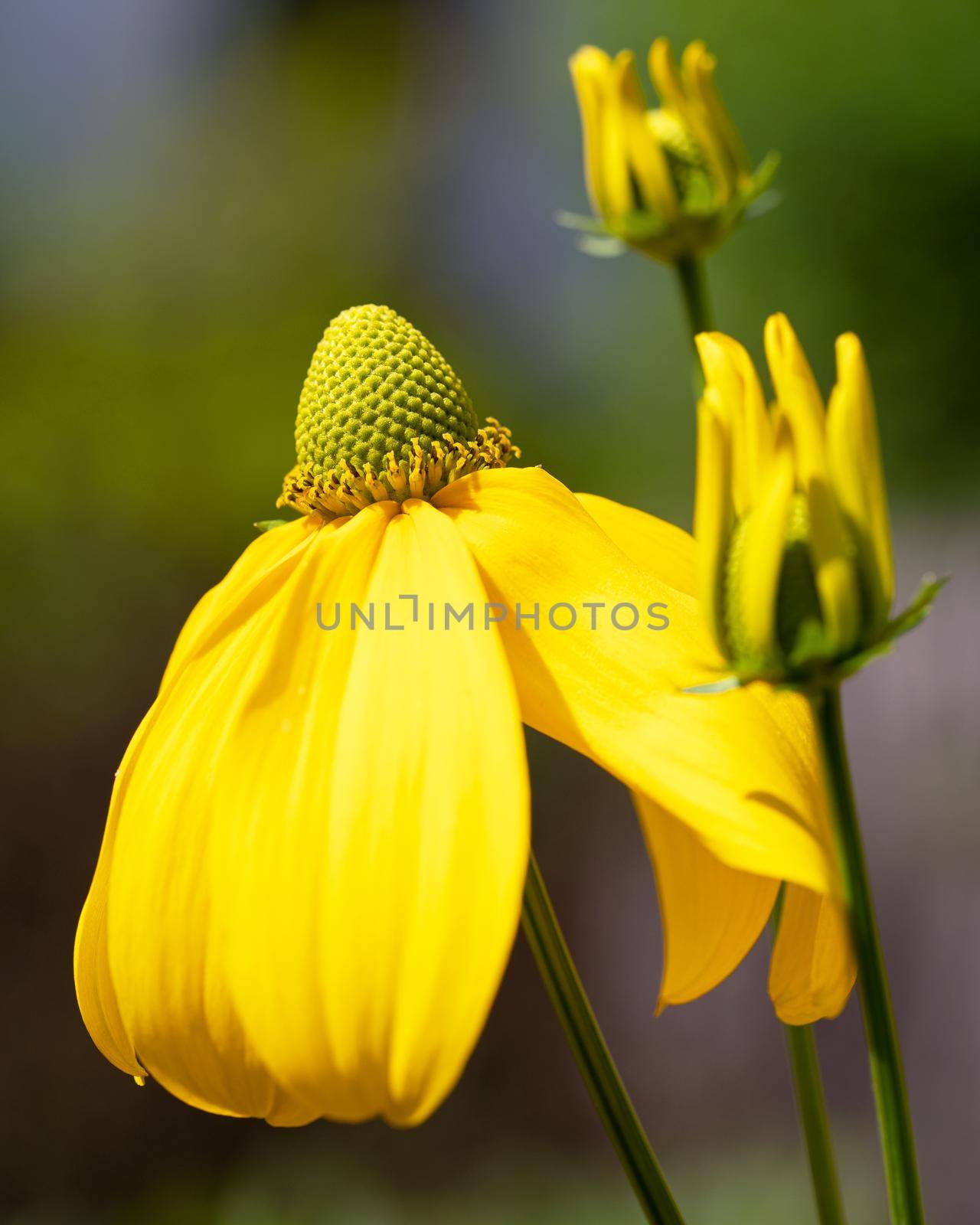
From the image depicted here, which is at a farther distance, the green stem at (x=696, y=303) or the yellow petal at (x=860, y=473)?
the green stem at (x=696, y=303)

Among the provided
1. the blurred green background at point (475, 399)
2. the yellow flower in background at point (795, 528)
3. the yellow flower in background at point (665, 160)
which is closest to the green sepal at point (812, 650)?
the yellow flower in background at point (795, 528)

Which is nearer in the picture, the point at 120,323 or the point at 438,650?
the point at 438,650

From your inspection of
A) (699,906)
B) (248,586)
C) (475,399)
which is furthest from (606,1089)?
(475,399)

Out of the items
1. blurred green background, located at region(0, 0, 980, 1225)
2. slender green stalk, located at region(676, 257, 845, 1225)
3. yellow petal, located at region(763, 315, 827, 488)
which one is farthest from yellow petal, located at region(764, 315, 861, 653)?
blurred green background, located at region(0, 0, 980, 1225)

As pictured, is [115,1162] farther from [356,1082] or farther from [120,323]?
[356,1082]

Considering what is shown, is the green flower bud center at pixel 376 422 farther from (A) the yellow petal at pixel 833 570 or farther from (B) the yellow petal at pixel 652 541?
(A) the yellow petal at pixel 833 570

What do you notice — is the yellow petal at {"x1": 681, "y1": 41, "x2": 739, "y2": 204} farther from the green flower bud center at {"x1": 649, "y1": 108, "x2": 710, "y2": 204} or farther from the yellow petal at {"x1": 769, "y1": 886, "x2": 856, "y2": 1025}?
the yellow petal at {"x1": 769, "y1": 886, "x2": 856, "y2": 1025}

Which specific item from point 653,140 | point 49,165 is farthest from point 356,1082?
point 49,165
